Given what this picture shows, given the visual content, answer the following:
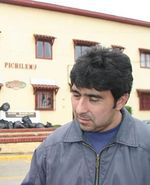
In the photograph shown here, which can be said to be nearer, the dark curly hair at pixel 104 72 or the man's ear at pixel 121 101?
the dark curly hair at pixel 104 72

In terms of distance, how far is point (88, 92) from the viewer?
9.40 feet

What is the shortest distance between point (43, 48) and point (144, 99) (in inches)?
376

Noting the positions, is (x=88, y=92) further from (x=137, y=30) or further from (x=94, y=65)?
(x=137, y=30)

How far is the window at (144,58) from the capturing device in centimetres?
3612

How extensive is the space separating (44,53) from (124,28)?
7.25 meters

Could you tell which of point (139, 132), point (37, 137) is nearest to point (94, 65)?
point (139, 132)

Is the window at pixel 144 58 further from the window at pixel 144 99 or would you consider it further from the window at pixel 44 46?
the window at pixel 44 46


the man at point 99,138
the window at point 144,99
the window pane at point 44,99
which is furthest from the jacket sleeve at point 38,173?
the window at point 144,99

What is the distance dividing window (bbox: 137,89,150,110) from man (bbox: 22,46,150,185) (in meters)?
32.7

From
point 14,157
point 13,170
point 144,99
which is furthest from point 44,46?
point 13,170

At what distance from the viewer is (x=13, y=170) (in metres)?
14.1

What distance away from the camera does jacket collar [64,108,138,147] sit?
2906mm

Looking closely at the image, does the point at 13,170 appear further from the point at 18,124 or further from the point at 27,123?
the point at 27,123

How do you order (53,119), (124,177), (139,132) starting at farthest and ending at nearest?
(53,119) → (139,132) → (124,177)
